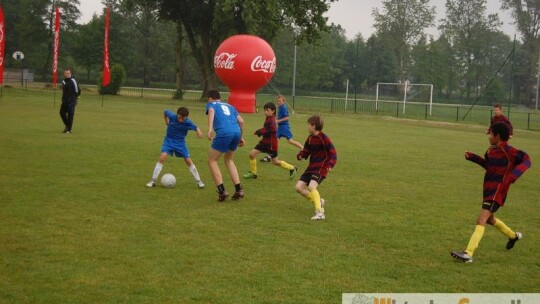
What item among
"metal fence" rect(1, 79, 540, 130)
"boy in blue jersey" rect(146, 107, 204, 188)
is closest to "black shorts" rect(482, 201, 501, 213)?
"boy in blue jersey" rect(146, 107, 204, 188)

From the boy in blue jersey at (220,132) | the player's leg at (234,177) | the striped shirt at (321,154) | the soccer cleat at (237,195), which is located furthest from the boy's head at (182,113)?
the striped shirt at (321,154)

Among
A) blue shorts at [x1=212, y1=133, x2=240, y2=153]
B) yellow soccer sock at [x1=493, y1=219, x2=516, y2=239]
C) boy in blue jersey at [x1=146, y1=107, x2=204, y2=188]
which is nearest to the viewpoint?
yellow soccer sock at [x1=493, y1=219, x2=516, y2=239]

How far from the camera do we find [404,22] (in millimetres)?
68812

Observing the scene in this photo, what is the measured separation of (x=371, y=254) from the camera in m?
6.76

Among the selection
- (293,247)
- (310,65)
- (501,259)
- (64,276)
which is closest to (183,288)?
(64,276)

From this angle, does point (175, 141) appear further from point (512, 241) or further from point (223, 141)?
point (512, 241)

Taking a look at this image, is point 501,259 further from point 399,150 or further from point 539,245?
point 399,150

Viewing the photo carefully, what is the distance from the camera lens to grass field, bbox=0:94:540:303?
550 cm

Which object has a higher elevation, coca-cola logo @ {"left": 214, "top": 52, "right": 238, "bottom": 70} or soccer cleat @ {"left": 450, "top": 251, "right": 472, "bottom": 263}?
coca-cola logo @ {"left": 214, "top": 52, "right": 238, "bottom": 70}

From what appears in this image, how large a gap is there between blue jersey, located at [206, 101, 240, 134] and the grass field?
3.76 ft

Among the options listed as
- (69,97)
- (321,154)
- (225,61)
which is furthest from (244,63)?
(321,154)

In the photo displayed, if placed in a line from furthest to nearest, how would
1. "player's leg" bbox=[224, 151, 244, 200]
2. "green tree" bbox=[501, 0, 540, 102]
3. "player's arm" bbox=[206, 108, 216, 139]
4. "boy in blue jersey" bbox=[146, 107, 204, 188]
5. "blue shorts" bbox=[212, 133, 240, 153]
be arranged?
"green tree" bbox=[501, 0, 540, 102], "boy in blue jersey" bbox=[146, 107, 204, 188], "player's leg" bbox=[224, 151, 244, 200], "blue shorts" bbox=[212, 133, 240, 153], "player's arm" bbox=[206, 108, 216, 139]

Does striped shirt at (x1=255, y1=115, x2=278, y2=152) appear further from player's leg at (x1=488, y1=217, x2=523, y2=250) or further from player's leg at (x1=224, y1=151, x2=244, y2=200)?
player's leg at (x1=488, y1=217, x2=523, y2=250)

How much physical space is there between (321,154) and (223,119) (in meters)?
1.75
